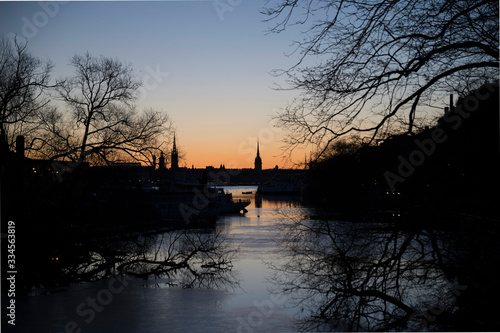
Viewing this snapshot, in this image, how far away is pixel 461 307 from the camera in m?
7.99

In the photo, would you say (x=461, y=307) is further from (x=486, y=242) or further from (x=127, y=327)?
(x=127, y=327)

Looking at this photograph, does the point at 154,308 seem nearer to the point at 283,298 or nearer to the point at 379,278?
the point at 283,298

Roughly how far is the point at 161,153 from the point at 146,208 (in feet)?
103

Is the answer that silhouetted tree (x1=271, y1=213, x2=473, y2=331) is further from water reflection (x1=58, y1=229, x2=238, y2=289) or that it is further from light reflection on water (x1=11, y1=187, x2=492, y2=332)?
water reflection (x1=58, y1=229, x2=238, y2=289)

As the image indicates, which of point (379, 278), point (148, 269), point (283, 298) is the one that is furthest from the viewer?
point (148, 269)

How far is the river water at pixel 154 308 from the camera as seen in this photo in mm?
11742

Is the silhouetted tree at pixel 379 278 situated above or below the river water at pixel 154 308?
above

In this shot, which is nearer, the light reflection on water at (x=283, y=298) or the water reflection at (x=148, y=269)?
the light reflection on water at (x=283, y=298)

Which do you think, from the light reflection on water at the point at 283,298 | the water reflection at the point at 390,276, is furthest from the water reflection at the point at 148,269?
the water reflection at the point at 390,276

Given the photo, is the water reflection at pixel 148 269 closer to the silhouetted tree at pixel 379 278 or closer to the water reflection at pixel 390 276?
the silhouetted tree at pixel 379 278

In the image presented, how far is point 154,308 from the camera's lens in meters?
13.9

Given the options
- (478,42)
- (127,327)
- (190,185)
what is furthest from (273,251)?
(190,185)

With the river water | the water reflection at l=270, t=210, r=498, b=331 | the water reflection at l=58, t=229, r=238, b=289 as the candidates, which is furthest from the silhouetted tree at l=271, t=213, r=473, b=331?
the water reflection at l=58, t=229, r=238, b=289

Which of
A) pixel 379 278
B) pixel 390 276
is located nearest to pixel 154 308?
pixel 379 278
